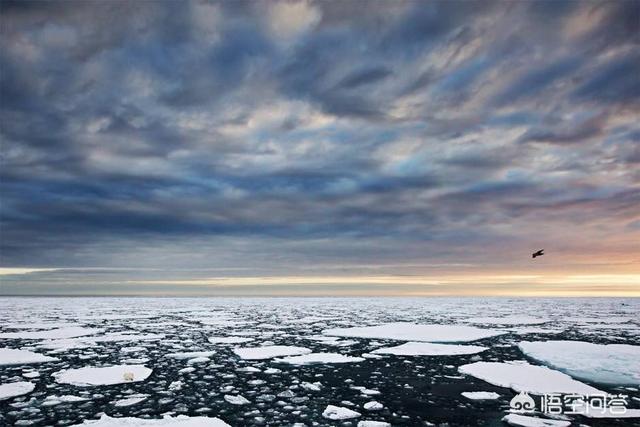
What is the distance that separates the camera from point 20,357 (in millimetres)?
9672

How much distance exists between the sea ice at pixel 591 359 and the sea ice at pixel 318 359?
4220 mm

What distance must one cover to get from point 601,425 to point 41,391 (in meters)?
8.08

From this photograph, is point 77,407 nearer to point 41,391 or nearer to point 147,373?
point 41,391

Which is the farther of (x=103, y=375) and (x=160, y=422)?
(x=103, y=375)

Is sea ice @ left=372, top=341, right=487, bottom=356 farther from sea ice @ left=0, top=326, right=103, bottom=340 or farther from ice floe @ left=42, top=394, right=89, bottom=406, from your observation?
sea ice @ left=0, top=326, right=103, bottom=340

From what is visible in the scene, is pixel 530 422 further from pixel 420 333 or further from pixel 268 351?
pixel 420 333

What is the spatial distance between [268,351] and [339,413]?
5.21 m

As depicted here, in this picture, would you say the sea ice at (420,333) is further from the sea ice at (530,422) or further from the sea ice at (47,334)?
the sea ice at (47,334)

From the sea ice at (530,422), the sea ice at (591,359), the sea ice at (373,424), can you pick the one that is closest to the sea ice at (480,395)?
the sea ice at (530,422)

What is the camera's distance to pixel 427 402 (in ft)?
20.4

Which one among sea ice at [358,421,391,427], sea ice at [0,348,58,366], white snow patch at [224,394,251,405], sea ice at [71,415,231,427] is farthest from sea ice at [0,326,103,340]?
sea ice at [358,421,391,427]

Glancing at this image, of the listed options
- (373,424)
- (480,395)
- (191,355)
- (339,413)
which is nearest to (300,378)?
(339,413)

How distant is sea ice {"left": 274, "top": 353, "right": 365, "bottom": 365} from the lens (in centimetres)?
927

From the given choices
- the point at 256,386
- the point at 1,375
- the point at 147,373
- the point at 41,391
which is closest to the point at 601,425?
the point at 256,386
